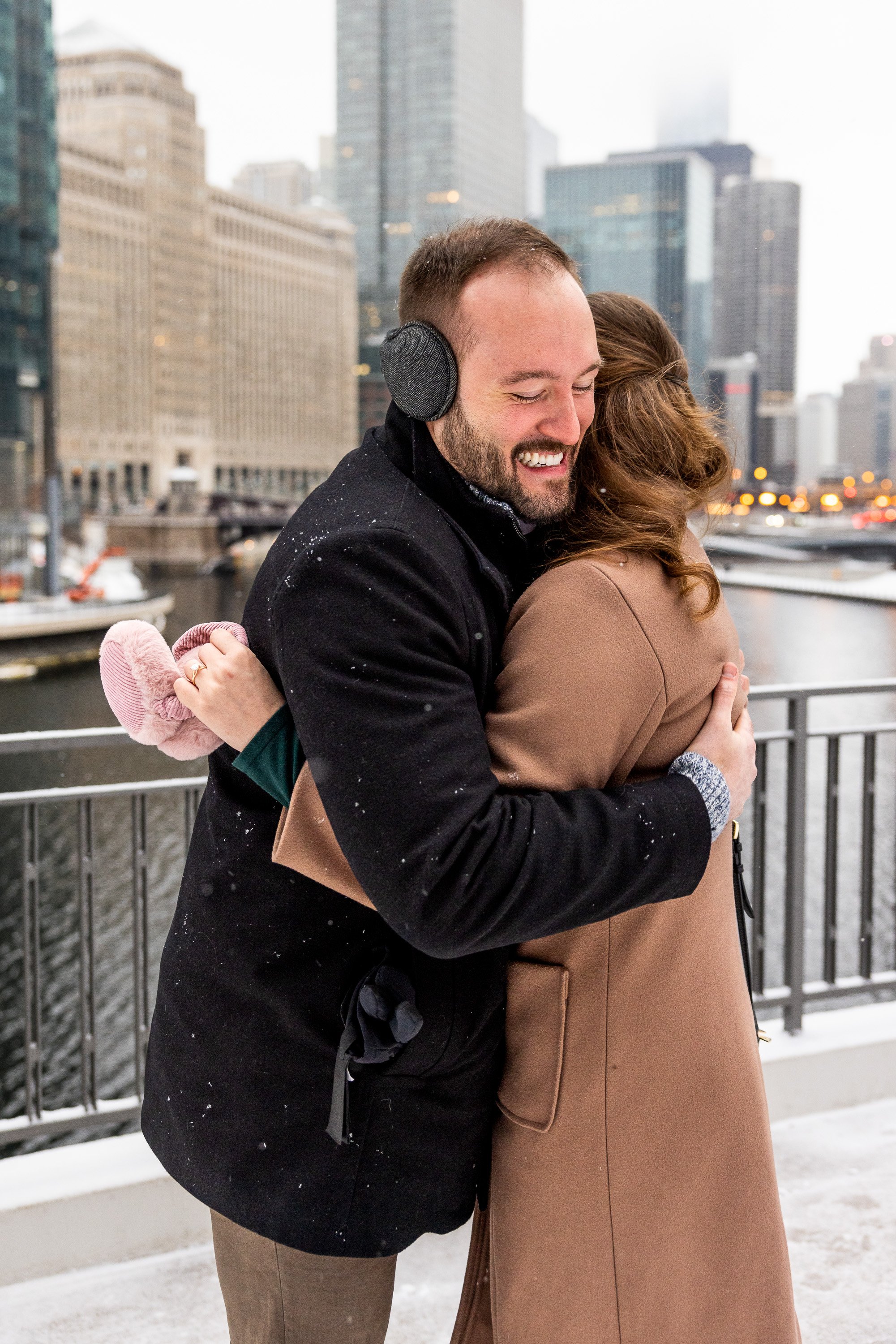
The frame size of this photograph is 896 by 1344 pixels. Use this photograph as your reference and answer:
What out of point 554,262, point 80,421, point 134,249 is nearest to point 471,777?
point 554,262

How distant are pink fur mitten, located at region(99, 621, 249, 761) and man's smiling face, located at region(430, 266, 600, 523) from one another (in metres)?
0.27

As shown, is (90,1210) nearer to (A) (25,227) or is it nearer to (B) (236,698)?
(B) (236,698)

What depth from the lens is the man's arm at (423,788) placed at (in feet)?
2.63

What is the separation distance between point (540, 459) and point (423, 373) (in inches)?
4.8

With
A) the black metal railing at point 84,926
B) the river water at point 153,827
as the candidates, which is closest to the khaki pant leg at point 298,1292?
the black metal railing at point 84,926

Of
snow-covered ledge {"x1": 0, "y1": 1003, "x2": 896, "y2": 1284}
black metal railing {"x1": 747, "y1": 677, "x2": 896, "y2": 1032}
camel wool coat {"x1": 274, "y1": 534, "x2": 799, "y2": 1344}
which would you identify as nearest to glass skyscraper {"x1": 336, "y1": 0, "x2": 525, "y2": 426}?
black metal railing {"x1": 747, "y1": 677, "x2": 896, "y2": 1032}

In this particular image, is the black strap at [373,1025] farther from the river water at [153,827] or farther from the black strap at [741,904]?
the river water at [153,827]

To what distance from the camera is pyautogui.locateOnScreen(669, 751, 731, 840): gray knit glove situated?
92 centimetres

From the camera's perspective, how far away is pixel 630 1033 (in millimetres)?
959

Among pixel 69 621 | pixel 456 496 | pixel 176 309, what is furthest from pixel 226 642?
pixel 176 309

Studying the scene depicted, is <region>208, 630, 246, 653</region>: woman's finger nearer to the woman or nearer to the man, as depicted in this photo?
the man

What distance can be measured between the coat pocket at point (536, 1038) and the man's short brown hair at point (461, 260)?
544 millimetres

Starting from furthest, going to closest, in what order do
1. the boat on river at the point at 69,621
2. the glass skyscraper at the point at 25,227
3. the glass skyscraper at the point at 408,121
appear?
the glass skyscraper at the point at 25,227, the glass skyscraper at the point at 408,121, the boat on river at the point at 69,621

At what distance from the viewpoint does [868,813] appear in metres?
2.78
